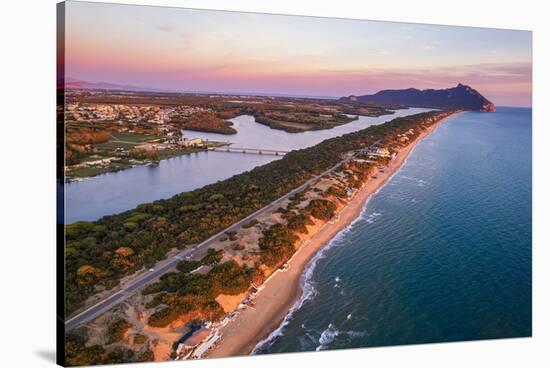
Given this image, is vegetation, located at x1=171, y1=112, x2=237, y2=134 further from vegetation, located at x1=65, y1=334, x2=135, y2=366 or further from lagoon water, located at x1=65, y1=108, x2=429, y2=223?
vegetation, located at x1=65, y1=334, x2=135, y2=366

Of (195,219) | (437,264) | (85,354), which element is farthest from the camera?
(437,264)

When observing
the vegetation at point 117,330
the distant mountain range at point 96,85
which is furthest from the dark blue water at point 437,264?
the distant mountain range at point 96,85

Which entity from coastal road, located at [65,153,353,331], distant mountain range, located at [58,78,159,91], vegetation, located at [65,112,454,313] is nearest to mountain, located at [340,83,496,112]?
vegetation, located at [65,112,454,313]

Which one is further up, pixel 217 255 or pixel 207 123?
pixel 207 123

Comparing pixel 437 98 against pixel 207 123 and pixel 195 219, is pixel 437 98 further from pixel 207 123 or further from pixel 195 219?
pixel 195 219

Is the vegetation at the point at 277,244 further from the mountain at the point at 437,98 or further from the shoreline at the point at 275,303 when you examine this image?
the mountain at the point at 437,98

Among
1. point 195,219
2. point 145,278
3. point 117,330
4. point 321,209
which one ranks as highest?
point 195,219

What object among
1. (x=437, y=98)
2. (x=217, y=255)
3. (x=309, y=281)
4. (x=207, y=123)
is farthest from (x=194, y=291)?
(x=437, y=98)
